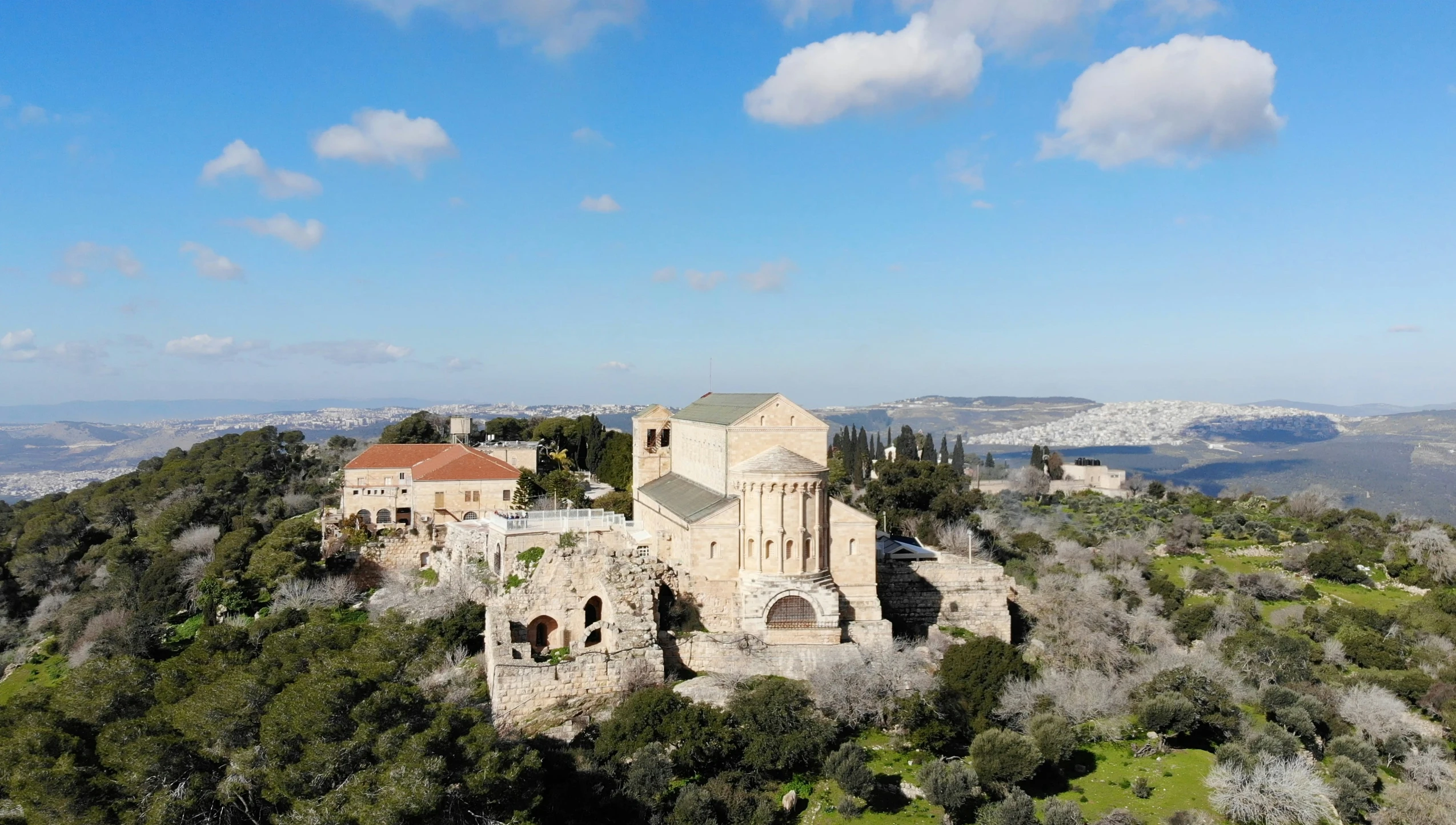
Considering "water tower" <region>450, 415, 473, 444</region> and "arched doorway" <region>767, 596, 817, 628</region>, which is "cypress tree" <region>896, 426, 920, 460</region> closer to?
"water tower" <region>450, 415, 473, 444</region>

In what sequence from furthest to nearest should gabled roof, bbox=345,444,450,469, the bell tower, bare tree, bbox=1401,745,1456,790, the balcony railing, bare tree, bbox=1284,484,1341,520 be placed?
1. bare tree, bbox=1284,484,1341,520
2. gabled roof, bbox=345,444,450,469
3. the bell tower
4. the balcony railing
5. bare tree, bbox=1401,745,1456,790

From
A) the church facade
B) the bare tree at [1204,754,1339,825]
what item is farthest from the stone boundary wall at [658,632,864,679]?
the bare tree at [1204,754,1339,825]

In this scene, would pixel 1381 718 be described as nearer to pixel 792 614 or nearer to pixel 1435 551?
pixel 792 614

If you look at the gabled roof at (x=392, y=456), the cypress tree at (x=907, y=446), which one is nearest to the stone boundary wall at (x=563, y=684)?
the gabled roof at (x=392, y=456)

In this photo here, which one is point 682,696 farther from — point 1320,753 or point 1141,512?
point 1141,512

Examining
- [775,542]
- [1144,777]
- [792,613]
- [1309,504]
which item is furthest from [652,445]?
[1309,504]
